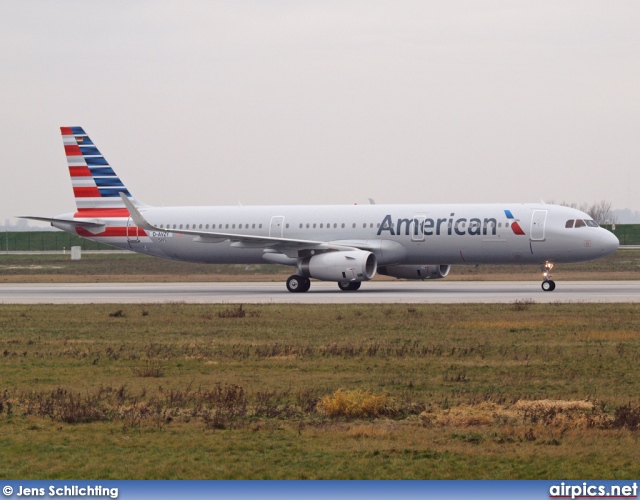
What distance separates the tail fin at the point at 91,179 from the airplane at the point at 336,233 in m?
0.05

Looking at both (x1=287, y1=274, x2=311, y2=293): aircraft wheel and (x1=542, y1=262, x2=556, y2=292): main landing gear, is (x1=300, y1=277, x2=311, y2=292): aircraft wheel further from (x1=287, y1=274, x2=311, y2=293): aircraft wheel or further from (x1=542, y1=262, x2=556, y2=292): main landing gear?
(x1=542, y1=262, x2=556, y2=292): main landing gear

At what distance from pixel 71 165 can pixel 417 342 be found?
1423 inches

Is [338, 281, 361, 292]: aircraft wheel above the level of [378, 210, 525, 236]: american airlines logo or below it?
below

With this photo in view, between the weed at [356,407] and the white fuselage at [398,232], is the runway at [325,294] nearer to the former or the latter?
the white fuselage at [398,232]

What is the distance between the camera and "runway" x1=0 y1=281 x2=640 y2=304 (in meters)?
40.5

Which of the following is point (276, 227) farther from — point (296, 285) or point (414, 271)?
point (414, 271)

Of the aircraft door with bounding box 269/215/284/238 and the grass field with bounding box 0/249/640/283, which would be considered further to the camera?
the grass field with bounding box 0/249/640/283

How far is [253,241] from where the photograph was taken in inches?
1929

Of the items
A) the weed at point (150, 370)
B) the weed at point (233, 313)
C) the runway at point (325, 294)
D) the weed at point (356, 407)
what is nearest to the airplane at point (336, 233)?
the runway at point (325, 294)

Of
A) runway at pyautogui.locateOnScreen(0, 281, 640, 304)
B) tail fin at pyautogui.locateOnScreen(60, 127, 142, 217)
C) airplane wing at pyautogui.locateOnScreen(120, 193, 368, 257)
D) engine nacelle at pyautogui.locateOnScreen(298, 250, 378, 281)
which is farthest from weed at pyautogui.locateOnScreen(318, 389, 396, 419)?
tail fin at pyautogui.locateOnScreen(60, 127, 142, 217)

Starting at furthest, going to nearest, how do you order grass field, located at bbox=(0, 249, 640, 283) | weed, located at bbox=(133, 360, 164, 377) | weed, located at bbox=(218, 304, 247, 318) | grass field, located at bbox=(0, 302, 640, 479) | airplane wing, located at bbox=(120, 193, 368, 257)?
grass field, located at bbox=(0, 249, 640, 283), airplane wing, located at bbox=(120, 193, 368, 257), weed, located at bbox=(218, 304, 247, 318), weed, located at bbox=(133, 360, 164, 377), grass field, located at bbox=(0, 302, 640, 479)

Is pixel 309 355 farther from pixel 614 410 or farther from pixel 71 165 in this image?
pixel 71 165

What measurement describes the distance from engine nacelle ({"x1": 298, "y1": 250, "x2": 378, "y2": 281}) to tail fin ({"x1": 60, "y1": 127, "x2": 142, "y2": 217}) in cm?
1260

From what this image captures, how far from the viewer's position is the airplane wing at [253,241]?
47594 mm
